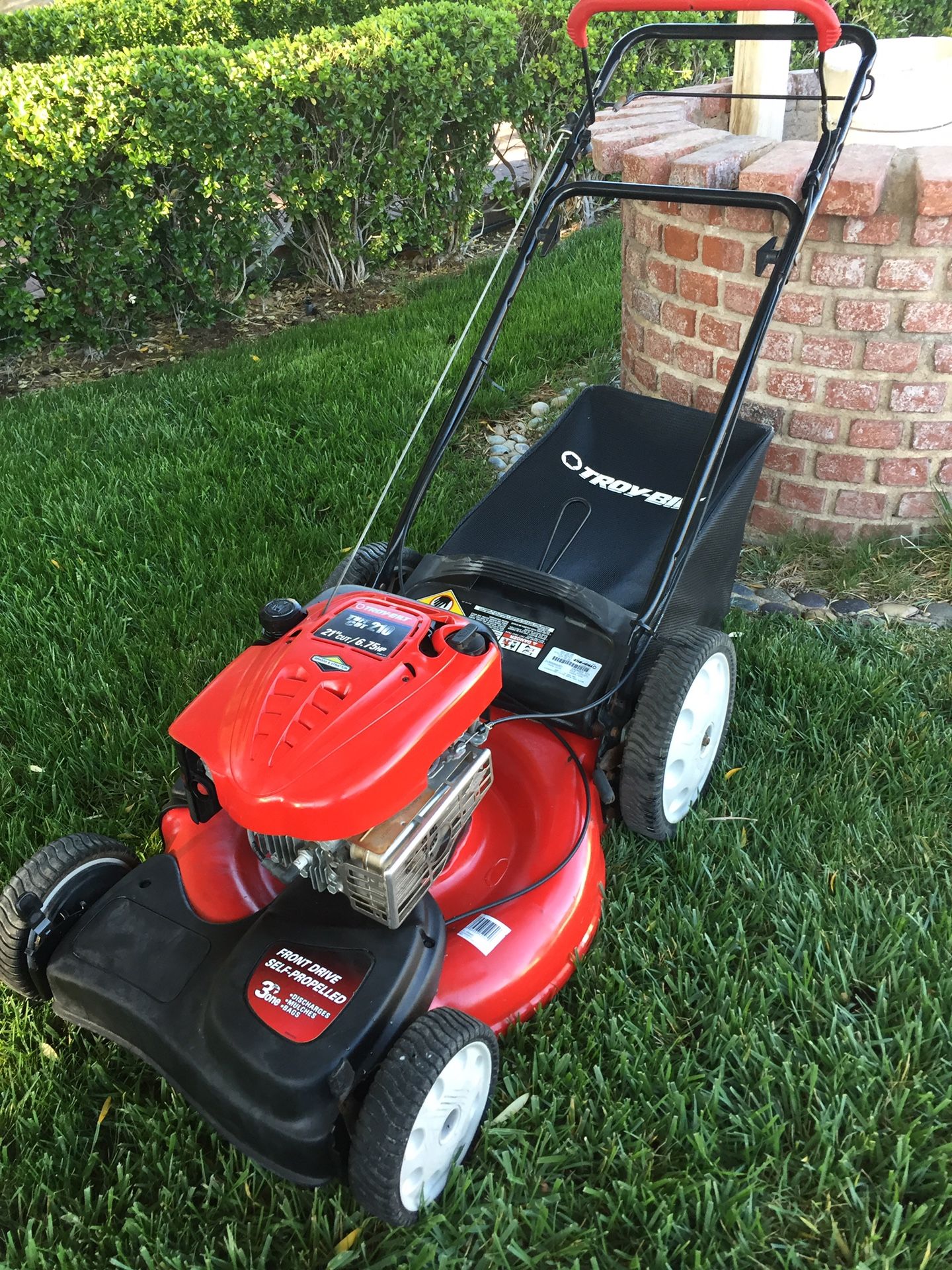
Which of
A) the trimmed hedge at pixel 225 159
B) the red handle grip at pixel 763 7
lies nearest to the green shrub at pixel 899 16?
the trimmed hedge at pixel 225 159

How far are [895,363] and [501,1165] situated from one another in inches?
78.2

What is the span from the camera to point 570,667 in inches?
73.4

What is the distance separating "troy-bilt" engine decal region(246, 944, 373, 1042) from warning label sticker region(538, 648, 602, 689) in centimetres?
64

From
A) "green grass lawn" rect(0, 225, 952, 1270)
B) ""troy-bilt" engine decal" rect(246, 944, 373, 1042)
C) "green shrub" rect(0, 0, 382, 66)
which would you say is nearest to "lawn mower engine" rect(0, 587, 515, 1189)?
""troy-bilt" engine decal" rect(246, 944, 373, 1042)

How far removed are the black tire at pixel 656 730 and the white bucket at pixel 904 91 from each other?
66.7 inches

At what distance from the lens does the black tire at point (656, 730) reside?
5.90 ft

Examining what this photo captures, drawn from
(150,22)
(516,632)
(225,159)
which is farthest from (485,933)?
(150,22)

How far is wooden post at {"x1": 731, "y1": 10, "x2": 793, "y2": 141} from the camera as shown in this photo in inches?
112

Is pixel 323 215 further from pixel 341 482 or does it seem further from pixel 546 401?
pixel 341 482

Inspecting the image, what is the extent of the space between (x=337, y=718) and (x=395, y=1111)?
0.50 metres

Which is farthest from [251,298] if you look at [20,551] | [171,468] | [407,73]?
[20,551]

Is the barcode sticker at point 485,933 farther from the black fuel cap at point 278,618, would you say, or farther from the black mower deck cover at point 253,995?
the black fuel cap at point 278,618

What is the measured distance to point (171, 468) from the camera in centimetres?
339

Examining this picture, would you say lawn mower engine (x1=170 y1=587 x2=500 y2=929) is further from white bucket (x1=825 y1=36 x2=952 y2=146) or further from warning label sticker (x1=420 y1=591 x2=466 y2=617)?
white bucket (x1=825 y1=36 x2=952 y2=146)
